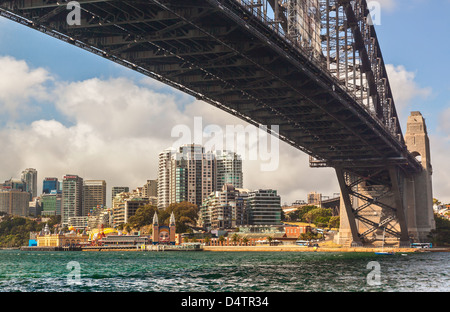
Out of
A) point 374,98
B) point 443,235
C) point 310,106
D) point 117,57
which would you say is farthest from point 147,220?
point 117,57

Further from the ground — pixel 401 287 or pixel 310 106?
pixel 310 106

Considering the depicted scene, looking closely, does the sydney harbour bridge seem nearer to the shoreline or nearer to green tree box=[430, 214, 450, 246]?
the shoreline

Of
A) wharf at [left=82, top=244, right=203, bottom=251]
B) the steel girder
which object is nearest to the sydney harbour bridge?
the steel girder

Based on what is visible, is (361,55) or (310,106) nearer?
(310,106)

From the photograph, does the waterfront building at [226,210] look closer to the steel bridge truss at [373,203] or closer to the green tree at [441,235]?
the green tree at [441,235]

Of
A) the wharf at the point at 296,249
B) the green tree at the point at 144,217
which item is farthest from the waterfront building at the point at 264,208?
the wharf at the point at 296,249

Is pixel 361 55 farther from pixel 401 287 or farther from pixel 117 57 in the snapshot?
pixel 401 287

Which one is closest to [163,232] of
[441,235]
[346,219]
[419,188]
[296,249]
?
[296,249]
